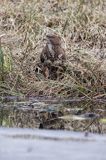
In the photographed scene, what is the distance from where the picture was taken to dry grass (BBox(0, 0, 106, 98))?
26.5ft

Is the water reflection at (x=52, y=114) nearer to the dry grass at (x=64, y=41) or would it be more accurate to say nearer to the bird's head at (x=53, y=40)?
the dry grass at (x=64, y=41)

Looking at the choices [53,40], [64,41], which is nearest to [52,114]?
[53,40]

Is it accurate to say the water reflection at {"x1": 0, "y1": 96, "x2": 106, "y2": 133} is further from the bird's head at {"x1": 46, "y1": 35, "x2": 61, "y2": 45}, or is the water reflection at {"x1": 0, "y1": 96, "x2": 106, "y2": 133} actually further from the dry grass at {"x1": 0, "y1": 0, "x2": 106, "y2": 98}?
the bird's head at {"x1": 46, "y1": 35, "x2": 61, "y2": 45}

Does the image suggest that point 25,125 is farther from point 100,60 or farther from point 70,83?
point 100,60

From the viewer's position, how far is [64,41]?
30.3ft

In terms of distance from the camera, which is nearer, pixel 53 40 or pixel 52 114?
pixel 52 114

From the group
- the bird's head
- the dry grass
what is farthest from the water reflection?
the bird's head

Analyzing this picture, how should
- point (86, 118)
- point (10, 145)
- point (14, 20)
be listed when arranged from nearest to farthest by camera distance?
point (10, 145) < point (86, 118) < point (14, 20)

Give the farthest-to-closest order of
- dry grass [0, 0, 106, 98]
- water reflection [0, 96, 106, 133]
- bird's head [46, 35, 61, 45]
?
bird's head [46, 35, 61, 45]
dry grass [0, 0, 106, 98]
water reflection [0, 96, 106, 133]

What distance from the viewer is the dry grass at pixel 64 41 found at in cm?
808

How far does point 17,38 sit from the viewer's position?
9531 millimetres

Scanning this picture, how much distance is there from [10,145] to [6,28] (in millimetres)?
4863

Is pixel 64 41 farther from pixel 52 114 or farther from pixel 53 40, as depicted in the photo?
pixel 52 114

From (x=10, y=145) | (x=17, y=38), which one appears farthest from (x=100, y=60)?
(x=10, y=145)
